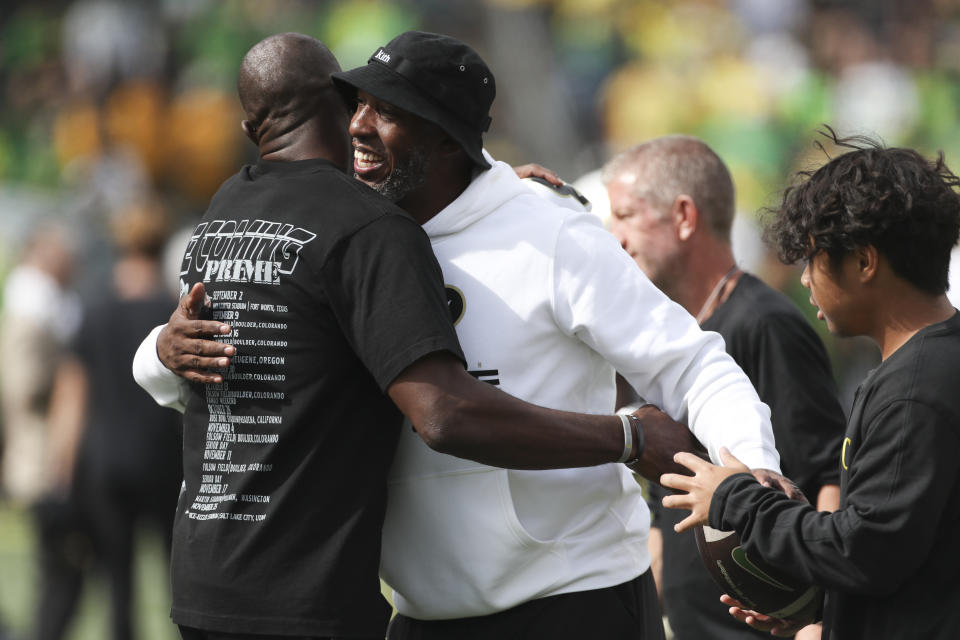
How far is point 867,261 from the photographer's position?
2689mm

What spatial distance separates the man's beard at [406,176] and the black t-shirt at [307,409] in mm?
226

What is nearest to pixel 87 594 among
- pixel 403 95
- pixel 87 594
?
pixel 87 594

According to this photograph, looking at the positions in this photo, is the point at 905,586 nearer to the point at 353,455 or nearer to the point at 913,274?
the point at 913,274

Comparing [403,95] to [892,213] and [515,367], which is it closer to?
[515,367]

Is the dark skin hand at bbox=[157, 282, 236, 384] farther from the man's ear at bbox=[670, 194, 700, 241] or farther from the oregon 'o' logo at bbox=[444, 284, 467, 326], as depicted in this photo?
the man's ear at bbox=[670, 194, 700, 241]

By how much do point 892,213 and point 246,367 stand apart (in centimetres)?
144

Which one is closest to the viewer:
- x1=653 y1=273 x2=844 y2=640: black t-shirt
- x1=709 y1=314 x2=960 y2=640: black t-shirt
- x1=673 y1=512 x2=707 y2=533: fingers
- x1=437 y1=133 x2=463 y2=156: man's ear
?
x1=709 y1=314 x2=960 y2=640: black t-shirt

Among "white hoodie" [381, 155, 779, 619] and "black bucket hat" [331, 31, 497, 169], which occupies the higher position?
"black bucket hat" [331, 31, 497, 169]

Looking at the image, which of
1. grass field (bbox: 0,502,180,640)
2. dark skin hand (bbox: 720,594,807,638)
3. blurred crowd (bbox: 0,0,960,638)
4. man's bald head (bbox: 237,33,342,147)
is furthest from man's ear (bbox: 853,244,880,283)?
blurred crowd (bbox: 0,0,960,638)

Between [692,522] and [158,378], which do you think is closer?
[692,522]

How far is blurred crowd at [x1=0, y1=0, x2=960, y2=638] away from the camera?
42.2ft

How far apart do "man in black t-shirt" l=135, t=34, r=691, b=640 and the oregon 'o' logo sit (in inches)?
8.9

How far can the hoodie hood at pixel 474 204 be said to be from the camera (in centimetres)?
303

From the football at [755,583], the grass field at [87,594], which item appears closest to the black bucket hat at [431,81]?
the football at [755,583]
